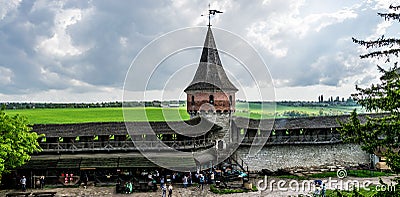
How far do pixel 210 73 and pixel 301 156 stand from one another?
1184cm

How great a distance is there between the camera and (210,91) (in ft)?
112

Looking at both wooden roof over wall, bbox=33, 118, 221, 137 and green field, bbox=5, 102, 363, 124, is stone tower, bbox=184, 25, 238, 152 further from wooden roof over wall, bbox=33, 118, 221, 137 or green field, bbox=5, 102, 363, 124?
green field, bbox=5, 102, 363, 124

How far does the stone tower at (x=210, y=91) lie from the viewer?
34.2m

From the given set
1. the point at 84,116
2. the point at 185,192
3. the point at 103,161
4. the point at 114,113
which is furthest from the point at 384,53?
the point at 114,113

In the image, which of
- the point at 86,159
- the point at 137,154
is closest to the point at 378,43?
the point at 137,154

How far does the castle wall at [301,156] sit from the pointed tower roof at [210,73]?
627 cm

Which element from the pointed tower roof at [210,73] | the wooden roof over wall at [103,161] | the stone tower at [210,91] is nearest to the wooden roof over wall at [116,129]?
the wooden roof over wall at [103,161]

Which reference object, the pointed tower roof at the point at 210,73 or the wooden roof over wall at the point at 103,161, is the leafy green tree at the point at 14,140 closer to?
the wooden roof over wall at the point at 103,161

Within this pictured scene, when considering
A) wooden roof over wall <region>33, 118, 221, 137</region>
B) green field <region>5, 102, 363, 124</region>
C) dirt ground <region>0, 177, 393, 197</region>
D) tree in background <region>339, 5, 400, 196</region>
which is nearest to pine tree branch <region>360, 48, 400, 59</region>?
tree in background <region>339, 5, 400, 196</region>

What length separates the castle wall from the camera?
3425cm

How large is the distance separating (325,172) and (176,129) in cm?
1401

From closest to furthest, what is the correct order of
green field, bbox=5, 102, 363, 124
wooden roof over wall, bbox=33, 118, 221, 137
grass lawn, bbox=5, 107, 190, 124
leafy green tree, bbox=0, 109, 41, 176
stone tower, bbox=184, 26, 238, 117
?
leafy green tree, bbox=0, 109, 41, 176, wooden roof over wall, bbox=33, 118, 221, 137, stone tower, bbox=184, 26, 238, 117, grass lawn, bbox=5, 107, 190, 124, green field, bbox=5, 102, 363, 124

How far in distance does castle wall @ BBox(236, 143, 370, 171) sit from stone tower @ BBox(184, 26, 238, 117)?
14.7ft

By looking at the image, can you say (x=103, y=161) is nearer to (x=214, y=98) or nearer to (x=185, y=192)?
(x=185, y=192)
